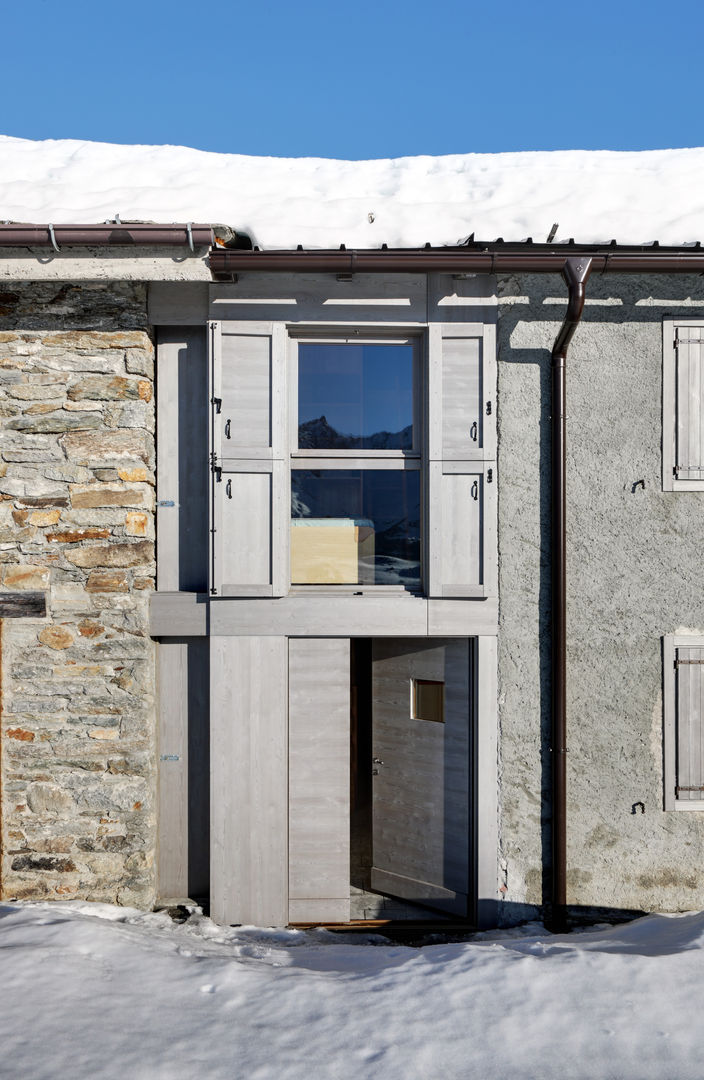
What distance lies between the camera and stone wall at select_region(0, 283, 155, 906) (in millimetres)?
4961

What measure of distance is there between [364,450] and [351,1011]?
361cm

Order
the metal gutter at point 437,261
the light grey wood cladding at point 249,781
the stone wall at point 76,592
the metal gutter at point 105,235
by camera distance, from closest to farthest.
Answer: the metal gutter at point 105,235 → the metal gutter at point 437,261 → the stone wall at point 76,592 → the light grey wood cladding at point 249,781

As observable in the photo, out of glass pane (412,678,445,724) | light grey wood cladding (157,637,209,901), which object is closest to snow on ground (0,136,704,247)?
light grey wood cladding (157,637,209,901)

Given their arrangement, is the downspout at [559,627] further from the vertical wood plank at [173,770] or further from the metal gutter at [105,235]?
the vertical wood plank at [173,770]

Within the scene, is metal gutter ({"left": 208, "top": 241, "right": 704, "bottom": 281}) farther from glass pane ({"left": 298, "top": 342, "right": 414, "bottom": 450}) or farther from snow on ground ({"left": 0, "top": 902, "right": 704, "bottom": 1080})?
snow on ground ({"left": 0, "top": 902, "right": 704, "bottom": 1080})

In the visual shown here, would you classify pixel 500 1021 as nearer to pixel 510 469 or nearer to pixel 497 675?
pixel 497 675

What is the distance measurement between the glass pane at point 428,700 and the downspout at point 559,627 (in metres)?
0.87

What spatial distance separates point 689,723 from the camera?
203 inches

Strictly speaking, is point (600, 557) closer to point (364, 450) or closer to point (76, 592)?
point (364, 450)

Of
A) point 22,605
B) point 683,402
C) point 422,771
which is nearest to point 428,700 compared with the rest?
point 422,771

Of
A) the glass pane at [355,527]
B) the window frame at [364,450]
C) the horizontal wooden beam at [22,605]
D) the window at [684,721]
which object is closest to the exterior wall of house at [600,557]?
the window at [684,721]

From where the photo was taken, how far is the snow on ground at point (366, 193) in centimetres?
516

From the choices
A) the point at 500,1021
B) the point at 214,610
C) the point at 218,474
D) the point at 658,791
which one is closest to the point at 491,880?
the point at 658,791

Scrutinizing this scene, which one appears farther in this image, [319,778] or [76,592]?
[319,778]
